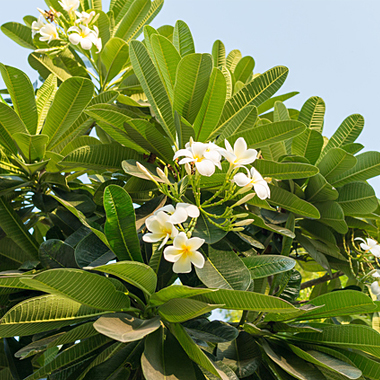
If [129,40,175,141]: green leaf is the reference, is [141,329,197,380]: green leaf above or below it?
below

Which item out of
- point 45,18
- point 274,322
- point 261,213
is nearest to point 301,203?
point 261,213

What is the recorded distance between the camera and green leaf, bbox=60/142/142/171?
1338 mm

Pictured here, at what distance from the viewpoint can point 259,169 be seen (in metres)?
1.31

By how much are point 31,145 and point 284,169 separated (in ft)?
2.75

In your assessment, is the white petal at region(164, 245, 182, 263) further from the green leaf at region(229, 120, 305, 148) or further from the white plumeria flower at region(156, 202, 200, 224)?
the green leaf at region(229, 120, 305, 148)

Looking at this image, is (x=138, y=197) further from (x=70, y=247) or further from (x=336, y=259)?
(x=336, y=259)

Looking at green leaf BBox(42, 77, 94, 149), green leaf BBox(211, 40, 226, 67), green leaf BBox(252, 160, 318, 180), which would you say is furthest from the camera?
green leaf BBox(211, 40, 226, 67)

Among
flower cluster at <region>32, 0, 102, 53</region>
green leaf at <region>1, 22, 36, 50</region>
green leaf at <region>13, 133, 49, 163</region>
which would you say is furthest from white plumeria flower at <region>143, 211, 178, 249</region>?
green leaf at <region>1, 22, 36, 50</region>

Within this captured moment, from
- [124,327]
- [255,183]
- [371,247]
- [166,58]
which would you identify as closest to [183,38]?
[166,58]

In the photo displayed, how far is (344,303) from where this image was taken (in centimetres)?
117

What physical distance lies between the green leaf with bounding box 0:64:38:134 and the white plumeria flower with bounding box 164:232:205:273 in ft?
2.75

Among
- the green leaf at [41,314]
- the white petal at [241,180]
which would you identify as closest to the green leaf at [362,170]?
the white petal at [241,180]

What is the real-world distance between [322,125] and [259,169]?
2.03 feet

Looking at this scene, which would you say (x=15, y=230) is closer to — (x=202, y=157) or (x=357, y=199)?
(x=202, y=157)
